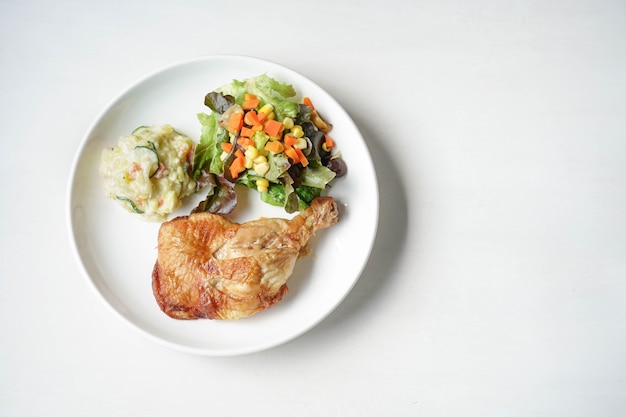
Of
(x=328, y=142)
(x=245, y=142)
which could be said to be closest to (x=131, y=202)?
(x=245, y=142)

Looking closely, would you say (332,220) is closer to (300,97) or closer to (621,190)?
(300,97)

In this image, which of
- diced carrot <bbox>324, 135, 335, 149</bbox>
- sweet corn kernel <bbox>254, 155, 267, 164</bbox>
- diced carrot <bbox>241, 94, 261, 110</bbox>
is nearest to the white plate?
diced carrot <bbox>324, 135, 335, 149</bbox>

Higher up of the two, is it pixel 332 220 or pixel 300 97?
pixel 300 97

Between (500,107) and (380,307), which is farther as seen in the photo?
(500,107)

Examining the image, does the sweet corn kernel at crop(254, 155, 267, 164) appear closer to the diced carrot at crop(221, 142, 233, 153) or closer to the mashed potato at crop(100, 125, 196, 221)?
the diced carrot at crop(221, 142, 233, 153)

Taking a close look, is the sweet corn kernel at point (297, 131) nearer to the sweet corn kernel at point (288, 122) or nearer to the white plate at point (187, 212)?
the sweet corn kernel at point (288, 122)

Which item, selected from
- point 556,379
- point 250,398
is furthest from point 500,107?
point 250,398

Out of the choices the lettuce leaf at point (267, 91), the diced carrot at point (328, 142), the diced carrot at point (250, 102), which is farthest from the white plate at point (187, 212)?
the diced carrot at point (250, 102)
